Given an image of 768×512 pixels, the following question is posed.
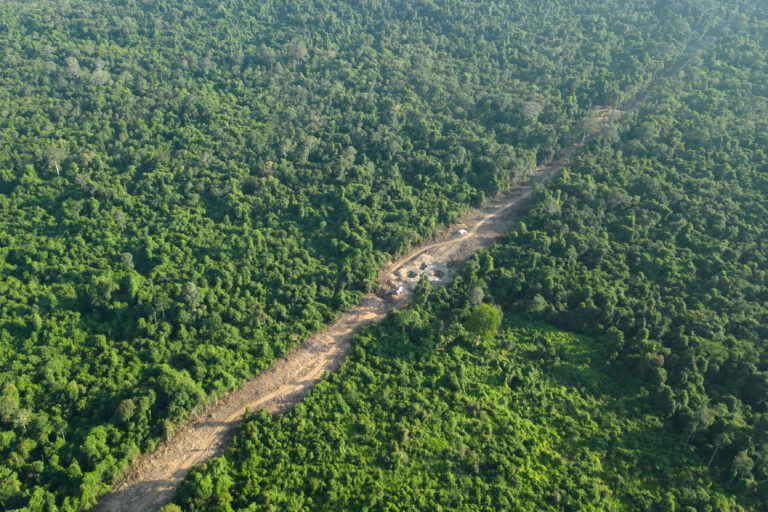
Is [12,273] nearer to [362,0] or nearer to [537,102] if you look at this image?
[537,102]

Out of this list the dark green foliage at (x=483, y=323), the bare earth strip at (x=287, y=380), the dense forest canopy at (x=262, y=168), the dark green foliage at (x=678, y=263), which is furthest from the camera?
the dark green foliage at (x=483, y=323)

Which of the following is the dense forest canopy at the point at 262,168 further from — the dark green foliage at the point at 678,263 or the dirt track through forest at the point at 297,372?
the dirt track through forest at the point at 297,372

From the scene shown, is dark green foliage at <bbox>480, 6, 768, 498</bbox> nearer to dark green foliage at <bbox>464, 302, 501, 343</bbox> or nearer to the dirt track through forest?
the dirt track through forest

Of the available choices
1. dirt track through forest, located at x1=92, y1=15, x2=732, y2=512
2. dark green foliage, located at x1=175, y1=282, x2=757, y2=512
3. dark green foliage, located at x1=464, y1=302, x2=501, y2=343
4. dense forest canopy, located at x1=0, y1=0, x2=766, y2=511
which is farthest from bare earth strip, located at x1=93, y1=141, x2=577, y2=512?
dark green foliage, located at x1=464, y1=302, x2=501, y2=343

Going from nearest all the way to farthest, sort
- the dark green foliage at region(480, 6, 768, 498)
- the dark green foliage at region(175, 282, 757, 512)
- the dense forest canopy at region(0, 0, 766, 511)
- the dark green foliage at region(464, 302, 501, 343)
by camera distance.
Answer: the dark green foliage at region(175, 282, 757, 512) < the dense forest canopy at region(0, 0, 766, 511) < the dark green foliage at region(480, 6, 768, 498) < the dark green foliage at region(464, 302, 501, 343)

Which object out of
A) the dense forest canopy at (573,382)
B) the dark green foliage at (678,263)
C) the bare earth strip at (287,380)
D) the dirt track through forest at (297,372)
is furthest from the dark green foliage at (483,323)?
the bare earth strip at (287,380)

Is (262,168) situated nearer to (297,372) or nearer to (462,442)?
(297,372)

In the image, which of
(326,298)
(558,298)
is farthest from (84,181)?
(558,298)

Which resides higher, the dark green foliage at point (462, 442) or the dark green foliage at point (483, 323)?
the dark green foliage at point (483, 323)
